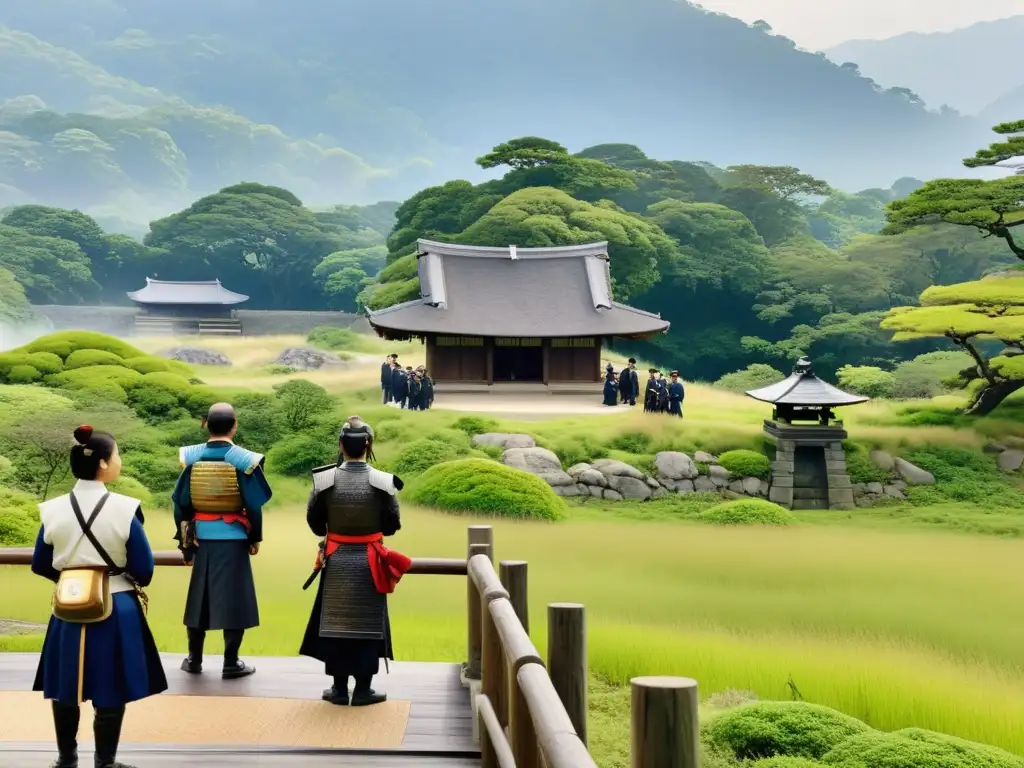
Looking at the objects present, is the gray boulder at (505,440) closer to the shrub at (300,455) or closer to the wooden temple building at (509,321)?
the shrub at (300,455)

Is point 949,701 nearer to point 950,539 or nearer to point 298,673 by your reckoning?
point 298,673

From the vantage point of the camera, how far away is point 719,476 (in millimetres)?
20625

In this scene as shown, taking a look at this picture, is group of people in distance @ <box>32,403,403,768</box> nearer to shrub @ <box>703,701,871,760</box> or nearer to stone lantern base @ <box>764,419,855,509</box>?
shrub @ <box>703,701,871,760</box>

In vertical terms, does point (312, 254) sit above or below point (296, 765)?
above

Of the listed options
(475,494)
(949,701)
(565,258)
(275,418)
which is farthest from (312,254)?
(949,701)

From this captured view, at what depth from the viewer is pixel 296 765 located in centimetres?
506

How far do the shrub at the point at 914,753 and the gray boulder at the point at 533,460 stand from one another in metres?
12.9

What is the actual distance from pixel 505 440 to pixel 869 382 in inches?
771

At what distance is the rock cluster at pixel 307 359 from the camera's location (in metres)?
38.2

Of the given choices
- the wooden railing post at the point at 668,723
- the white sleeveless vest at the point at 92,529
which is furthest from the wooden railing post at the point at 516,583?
the wooden railing post at the point at 668,723

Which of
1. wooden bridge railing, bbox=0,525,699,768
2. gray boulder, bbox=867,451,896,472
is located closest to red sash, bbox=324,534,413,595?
wooden bridge railing, bbox=0,525,699,768

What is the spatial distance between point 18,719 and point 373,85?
5514 inches

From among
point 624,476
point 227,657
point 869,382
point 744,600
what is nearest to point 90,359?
point 624,476

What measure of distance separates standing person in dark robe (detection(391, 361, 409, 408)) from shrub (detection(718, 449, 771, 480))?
826cm
